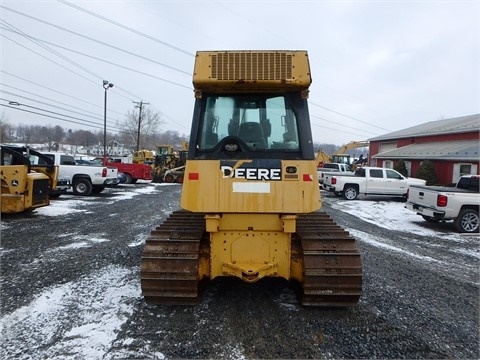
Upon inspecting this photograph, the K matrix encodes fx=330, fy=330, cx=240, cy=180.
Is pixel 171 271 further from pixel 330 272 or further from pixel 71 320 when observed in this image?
pixel 330 272

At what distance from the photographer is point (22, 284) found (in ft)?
16.3

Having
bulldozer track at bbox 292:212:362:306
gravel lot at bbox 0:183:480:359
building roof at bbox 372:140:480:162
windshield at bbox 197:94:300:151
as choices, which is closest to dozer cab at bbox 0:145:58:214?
gravel lot at bbox 0:183:480:359

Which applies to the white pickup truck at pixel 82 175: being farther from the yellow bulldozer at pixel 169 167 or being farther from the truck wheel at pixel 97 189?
the yellow bulldozer at pixel 169 167

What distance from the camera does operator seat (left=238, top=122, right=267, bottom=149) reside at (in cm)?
397

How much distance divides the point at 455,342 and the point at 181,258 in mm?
3183

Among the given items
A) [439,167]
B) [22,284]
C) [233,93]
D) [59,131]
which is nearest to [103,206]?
[22,284]

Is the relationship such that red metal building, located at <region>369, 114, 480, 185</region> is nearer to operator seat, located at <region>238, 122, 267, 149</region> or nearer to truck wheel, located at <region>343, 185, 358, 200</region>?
truck wheel, located at <region>343, 185, 358, 200</region>

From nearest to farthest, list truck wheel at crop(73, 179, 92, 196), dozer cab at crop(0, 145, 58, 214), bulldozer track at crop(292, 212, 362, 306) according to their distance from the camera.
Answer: bulldozer track at crop(292, 212, 362, 306), dozer cab at crop(0, 145, 58, 214), truck wheel at crop(73, 179, 92, 196)

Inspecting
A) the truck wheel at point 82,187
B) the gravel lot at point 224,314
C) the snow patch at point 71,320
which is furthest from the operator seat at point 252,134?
the truck wheel at point 82,187

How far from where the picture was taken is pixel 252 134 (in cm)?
403

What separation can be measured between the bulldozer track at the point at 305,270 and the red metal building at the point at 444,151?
65.1 feet

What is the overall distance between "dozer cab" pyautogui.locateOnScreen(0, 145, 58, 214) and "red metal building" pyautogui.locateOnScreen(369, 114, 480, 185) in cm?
2206

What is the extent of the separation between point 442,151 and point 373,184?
30.0 ft

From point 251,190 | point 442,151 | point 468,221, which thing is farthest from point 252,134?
point 442,151
